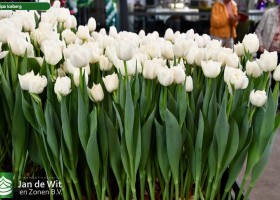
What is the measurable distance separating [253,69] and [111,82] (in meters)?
0.27

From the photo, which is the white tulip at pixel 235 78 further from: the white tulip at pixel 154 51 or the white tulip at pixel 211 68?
the white tulip at pixel 154 51

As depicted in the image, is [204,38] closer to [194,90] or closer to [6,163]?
[194,90]

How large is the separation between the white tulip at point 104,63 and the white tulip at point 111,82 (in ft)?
0.25

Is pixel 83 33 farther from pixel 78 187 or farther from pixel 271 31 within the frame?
pixel 271 31

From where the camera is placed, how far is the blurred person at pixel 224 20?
409 centimetres

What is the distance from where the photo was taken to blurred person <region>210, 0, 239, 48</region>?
409cm

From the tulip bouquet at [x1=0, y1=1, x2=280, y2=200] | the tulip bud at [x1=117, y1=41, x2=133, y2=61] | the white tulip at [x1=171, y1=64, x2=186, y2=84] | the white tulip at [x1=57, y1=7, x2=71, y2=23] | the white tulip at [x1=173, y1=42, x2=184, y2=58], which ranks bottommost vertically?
the tulip bouquet at [x1=0, y1=1, x2=280, y2=200]

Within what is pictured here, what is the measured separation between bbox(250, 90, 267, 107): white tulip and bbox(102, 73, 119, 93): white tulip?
0.25 meters

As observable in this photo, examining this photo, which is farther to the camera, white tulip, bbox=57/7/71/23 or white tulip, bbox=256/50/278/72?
white tulip, bbox=57/7/71/23

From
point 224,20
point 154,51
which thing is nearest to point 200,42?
point 154,51

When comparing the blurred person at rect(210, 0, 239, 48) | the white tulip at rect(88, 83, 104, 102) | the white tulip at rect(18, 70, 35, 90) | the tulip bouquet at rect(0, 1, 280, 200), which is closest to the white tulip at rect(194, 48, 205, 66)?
the tulip bouquet at rect(0, 1, 280, 200)

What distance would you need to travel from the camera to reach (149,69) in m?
0.75

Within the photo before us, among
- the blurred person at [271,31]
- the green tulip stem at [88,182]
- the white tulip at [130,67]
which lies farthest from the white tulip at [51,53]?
the blurred person at [271,31]

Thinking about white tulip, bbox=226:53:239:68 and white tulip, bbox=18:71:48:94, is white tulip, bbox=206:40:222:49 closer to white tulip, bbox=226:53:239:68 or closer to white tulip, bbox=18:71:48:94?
white tulip, bbox=226:53:239:68
